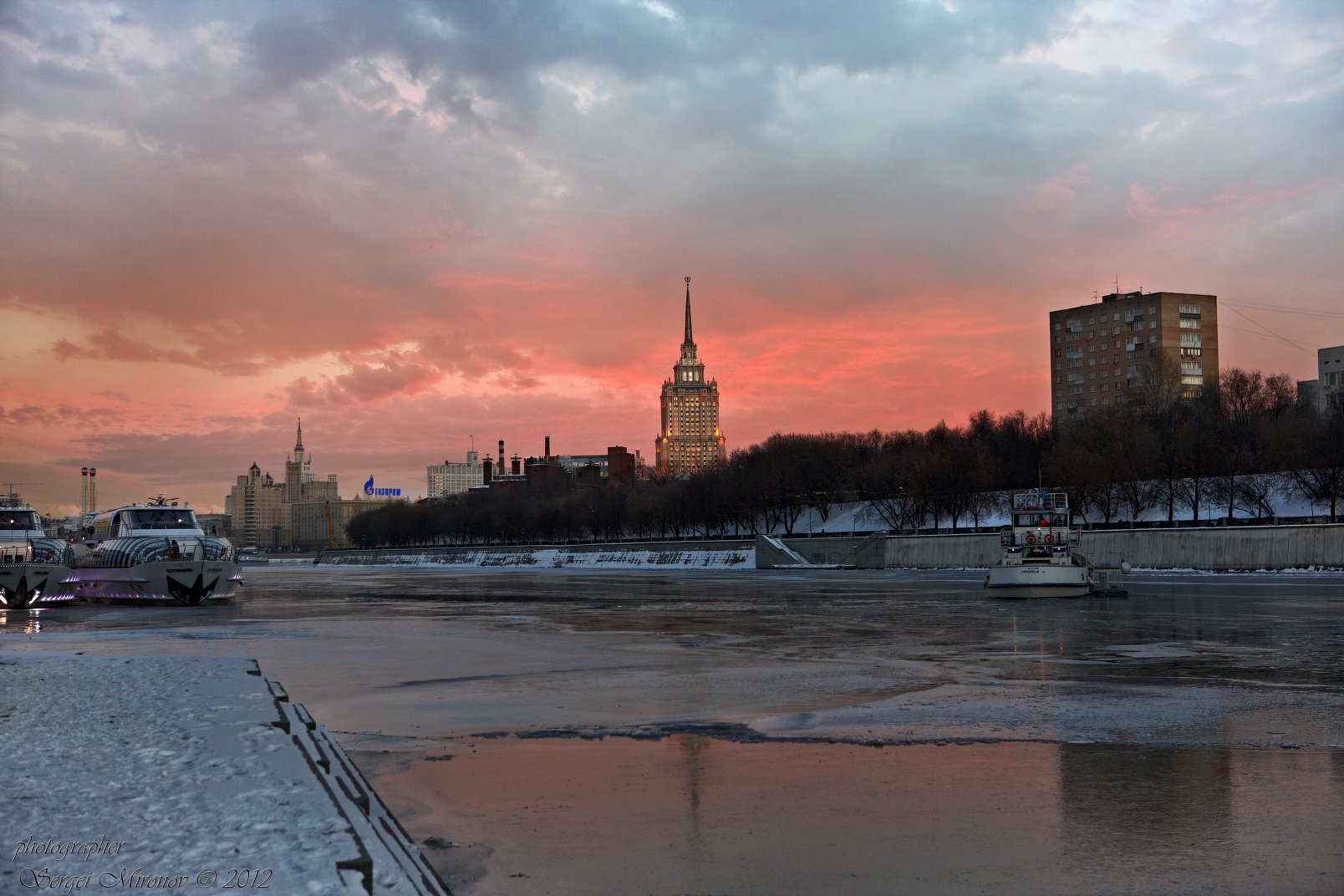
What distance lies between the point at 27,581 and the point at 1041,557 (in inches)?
1536

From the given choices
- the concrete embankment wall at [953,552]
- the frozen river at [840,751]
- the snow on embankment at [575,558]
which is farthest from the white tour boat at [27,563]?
the snow on embankment at [575,558]

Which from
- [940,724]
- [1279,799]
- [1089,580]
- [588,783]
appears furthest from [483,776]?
[1089,580]

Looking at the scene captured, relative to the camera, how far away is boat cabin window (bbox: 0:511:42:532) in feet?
148

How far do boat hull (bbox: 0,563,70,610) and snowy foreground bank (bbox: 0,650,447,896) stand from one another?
1297 inches

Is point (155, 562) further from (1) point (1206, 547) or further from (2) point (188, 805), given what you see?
(1) point (1206, 547)

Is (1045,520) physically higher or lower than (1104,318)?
lower

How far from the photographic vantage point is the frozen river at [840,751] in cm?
750

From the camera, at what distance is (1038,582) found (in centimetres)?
4541

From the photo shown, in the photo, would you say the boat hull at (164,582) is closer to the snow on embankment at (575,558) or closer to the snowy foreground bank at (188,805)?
the snowy foreground bank at (188,805)

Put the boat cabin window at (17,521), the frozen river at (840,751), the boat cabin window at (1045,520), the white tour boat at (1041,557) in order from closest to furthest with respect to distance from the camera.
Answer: the frozen river at (840,751)
the boat cabin window at (17,521)
the white tour boat at (1041,557)
the boat cabin window at (1045,520)

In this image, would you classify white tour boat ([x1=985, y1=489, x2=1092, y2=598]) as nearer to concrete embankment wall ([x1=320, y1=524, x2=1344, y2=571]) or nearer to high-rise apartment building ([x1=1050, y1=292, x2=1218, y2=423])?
concrete embankment wall ([x1=320, y1=524, x2=1344, y2=571])

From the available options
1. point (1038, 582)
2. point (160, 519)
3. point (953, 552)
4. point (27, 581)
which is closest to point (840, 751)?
point (1038, 582)

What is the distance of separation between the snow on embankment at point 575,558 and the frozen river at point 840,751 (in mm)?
80063

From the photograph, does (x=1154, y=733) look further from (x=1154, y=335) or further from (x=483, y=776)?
(x=1154, y=335)
